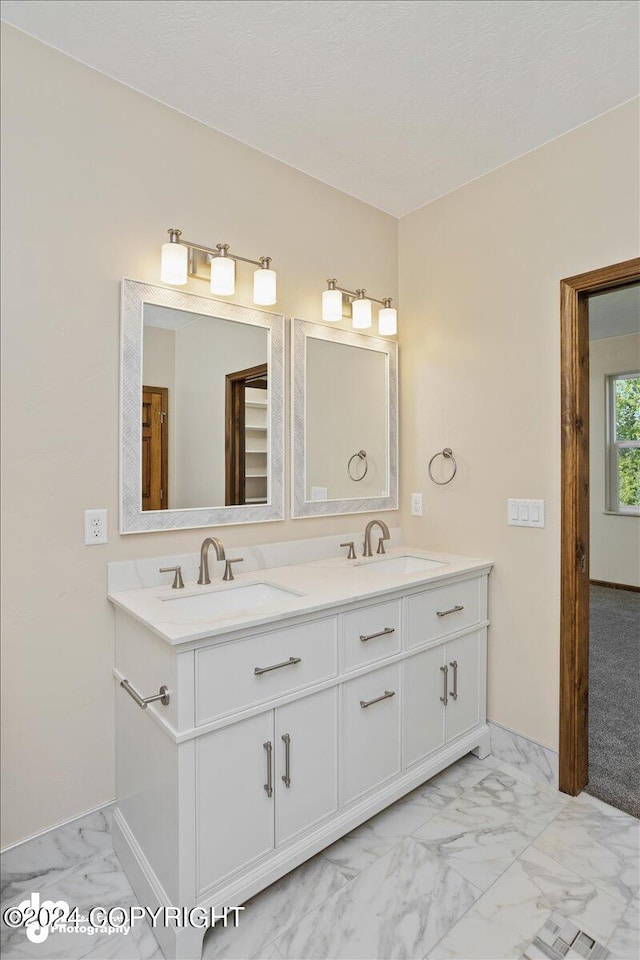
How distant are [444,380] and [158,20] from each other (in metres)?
1.69

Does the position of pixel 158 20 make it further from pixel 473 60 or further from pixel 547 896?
pixel 547 896

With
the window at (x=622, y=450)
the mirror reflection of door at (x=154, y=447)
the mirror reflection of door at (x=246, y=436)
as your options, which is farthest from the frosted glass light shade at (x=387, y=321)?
the window at (x=622, y=450)

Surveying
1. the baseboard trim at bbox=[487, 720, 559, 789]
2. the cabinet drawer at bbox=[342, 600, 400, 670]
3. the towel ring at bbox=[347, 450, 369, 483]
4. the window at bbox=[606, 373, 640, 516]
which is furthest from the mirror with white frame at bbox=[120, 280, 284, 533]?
the window at bbox=[606, 373, 640, 516]

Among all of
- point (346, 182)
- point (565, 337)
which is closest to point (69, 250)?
point (346, 182)

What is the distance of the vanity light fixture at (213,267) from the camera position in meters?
1.77

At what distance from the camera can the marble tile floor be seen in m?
1.35

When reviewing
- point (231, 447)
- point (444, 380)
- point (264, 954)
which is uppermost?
point (444, 380)

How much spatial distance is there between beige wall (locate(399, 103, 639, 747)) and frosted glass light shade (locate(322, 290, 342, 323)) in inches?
20.3

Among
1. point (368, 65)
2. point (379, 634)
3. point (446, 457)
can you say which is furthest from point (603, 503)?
point (368, 65)

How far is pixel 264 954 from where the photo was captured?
1328 millimetres

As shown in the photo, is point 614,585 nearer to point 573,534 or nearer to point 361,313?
point 573,534

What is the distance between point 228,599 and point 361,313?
1452 mm

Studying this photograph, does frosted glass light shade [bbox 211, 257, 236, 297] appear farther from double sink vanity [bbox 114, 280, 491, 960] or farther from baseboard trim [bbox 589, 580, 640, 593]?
baseboard trim [bbox 589, 580, 640, 593]

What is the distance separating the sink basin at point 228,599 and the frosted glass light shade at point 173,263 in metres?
1.09
